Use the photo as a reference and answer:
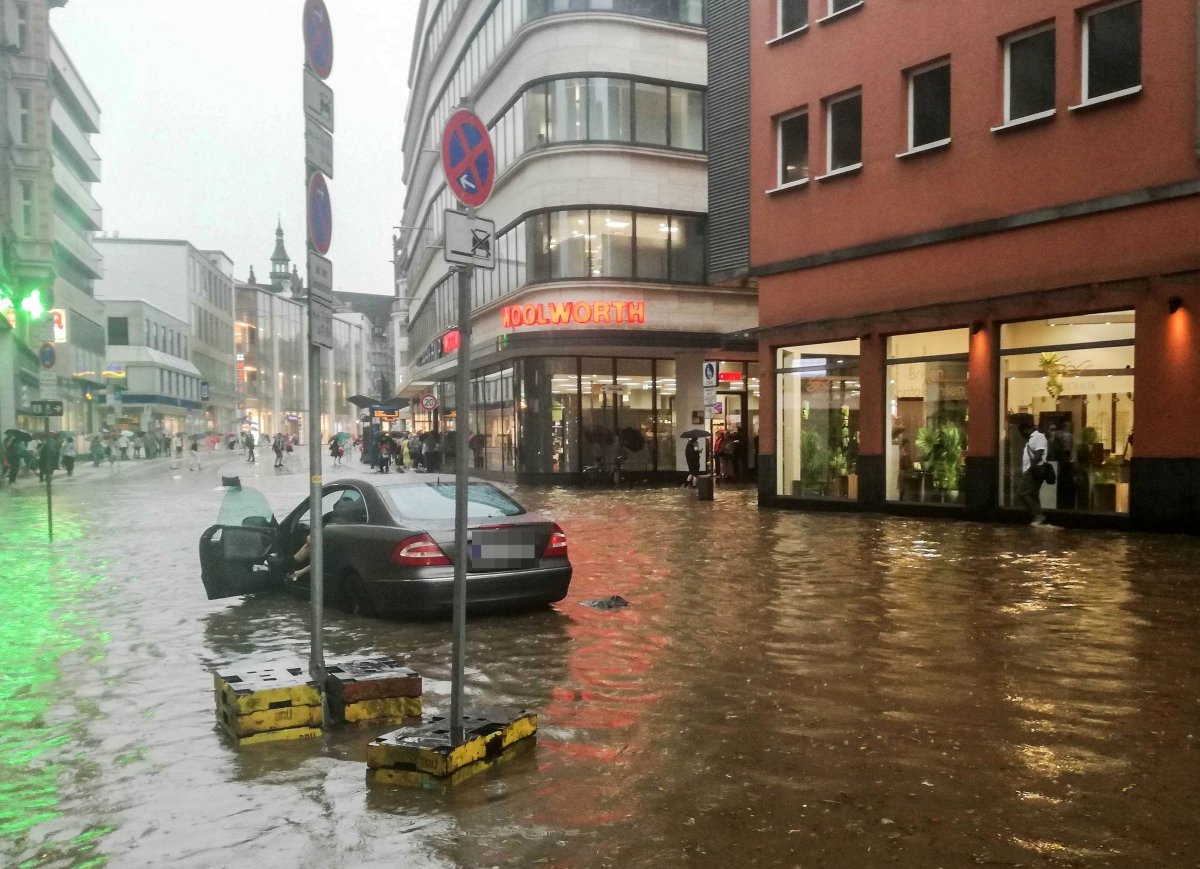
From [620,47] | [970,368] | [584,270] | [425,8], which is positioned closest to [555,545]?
[970,368]

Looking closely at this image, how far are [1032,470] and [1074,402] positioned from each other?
4.32 feet

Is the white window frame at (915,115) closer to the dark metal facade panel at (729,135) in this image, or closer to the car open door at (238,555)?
the dark metal facade panel at (729,135)

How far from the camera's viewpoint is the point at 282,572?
1148 centimetres

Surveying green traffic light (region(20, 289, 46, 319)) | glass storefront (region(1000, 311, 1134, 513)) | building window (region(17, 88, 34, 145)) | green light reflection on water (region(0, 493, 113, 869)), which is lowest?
green light reflection on water (region(0, 493, 113, 869))

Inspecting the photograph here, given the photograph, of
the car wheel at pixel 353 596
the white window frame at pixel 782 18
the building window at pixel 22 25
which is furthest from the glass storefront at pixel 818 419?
the building window at pixel 22 25

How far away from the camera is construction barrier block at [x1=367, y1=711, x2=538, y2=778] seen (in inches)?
202

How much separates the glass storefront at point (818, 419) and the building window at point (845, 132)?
367 centimetres

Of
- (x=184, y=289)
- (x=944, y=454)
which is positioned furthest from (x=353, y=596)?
(x=184, y=289)

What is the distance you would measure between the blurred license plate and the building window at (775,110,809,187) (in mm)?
14839

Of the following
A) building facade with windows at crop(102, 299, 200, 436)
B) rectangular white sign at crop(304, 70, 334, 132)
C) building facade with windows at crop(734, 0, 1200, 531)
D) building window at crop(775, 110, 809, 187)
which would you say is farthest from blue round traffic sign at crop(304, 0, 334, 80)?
building facade with windows at crop(102, 299, 200, 436)

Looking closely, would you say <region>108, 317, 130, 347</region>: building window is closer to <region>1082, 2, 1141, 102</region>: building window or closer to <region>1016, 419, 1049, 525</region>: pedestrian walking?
<region>1016, 419, 1049, 525</region>: pedestrian walking

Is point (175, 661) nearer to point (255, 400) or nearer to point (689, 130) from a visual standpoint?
point (689, 130)

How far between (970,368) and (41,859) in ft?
57.7

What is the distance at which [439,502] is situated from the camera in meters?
10.2
